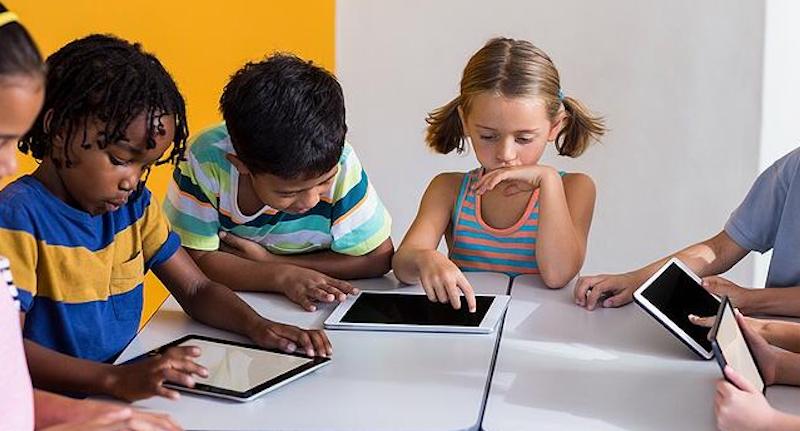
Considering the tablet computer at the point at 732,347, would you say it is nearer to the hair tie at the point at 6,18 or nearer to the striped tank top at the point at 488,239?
the striped tank top at the point at 488,239

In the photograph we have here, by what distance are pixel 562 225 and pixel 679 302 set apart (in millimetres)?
487

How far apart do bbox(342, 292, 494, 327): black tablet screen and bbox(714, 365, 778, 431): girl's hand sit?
464mm

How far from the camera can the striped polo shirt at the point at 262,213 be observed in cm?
199

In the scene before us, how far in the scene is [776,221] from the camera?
2.05 m

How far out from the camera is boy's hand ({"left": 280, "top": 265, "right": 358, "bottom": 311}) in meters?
1.84

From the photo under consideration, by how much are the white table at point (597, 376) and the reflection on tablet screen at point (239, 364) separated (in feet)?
0.91

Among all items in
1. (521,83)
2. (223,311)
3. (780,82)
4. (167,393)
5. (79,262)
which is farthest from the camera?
(780,82)

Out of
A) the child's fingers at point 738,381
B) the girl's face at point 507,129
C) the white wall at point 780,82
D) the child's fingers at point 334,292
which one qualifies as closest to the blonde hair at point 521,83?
the girl's face at point 507,129

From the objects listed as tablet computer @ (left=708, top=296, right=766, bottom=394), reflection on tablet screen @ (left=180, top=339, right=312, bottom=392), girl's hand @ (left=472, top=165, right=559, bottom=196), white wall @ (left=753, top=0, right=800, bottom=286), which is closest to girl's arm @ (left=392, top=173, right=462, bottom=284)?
girl's hand @ (left=472, top=165, right=559, bottom=196)

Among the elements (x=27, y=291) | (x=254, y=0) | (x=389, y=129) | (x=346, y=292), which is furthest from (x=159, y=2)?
(x=27, y=291)

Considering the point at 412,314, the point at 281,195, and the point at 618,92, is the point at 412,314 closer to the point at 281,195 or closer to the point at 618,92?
the point at 281,195

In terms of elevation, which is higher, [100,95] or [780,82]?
[100,95]

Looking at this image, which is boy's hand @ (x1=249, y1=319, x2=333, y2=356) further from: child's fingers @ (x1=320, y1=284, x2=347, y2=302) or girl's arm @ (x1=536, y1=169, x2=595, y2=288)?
girl's arm @ (x1=536, y1=169, x2=595, y2=288)

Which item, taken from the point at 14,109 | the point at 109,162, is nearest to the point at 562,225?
the point at 109,162
